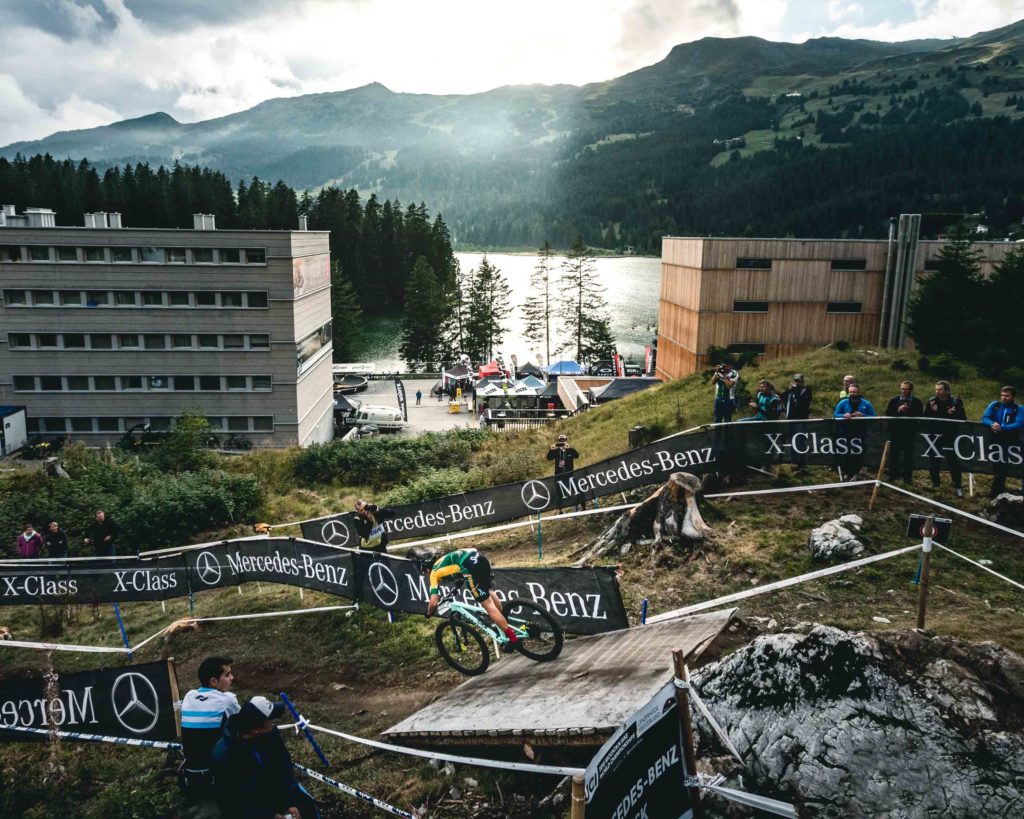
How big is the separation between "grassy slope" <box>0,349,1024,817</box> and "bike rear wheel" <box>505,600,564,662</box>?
A: 1.45m

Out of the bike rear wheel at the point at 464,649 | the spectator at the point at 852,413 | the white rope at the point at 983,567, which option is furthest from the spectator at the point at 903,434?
the bike rear wheel at the point at 464,649

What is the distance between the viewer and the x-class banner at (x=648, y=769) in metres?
4.18

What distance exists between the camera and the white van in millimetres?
51875

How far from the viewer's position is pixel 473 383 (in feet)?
203

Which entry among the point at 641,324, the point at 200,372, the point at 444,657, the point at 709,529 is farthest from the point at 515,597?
the point at 641,324

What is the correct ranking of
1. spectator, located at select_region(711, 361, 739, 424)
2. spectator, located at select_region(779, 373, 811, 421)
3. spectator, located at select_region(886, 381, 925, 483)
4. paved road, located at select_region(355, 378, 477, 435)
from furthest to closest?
paved road, located at select_region(355, 378, 477, 435), spectator, located at select_region(711, 361, 739, 424), spectator, located at select_region(779, 373, 811, 421), spectator, located at select_region(886, 381, 925, 483)

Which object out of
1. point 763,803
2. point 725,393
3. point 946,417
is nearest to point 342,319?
point 725,393

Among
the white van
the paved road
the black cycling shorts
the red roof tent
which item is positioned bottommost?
the paved road

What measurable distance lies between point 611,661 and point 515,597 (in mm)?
1889

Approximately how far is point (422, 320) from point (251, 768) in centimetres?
8362

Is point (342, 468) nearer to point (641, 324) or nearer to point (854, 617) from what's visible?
point (854, 617)

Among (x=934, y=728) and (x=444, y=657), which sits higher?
(x=934, y=728)

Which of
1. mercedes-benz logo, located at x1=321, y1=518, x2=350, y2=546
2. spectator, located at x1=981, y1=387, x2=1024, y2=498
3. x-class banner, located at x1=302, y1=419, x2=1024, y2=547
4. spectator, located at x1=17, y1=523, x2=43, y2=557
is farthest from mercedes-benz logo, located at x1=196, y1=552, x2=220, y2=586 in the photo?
spectator, located at x1=981, y1=387, x2=1024, y2=498

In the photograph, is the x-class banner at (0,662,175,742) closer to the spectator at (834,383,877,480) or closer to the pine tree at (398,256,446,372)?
the spectator at (834,383,877,480)
